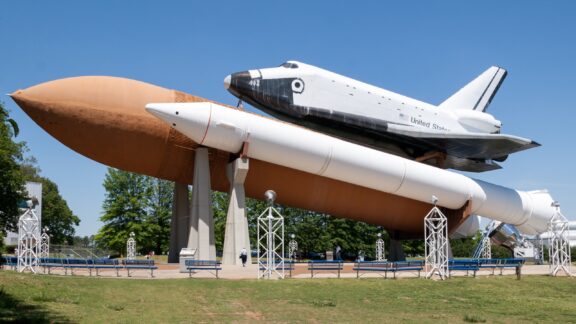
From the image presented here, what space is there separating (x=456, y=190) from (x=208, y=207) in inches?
484

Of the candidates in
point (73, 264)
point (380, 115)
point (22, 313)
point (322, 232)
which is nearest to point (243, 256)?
point (73, 264)

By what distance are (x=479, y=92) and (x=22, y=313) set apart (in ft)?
107

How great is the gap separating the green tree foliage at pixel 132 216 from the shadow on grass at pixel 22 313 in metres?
45.7

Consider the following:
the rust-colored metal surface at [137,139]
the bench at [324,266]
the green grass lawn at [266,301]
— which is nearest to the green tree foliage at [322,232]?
the rust-colored metal surface at [137,139]

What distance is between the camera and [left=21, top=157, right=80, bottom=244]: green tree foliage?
73500 millimetres

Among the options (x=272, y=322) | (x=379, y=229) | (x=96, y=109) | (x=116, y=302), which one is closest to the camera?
(x=272, y=322)

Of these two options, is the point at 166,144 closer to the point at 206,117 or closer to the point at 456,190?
the point at 206,117

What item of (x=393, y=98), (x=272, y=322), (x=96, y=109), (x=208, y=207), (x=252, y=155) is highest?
(x=393, y=98)

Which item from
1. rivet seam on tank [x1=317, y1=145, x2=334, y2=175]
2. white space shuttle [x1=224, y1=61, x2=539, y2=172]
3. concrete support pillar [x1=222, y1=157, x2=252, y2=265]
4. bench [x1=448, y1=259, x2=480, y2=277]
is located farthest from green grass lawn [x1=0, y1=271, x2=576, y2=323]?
white space shuttle [x1=224, y1=61, x2=539, y2=172]

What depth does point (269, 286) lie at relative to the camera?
58.7 ft

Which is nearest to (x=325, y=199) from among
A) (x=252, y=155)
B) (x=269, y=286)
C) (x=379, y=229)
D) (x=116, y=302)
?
(x=252, y=155)

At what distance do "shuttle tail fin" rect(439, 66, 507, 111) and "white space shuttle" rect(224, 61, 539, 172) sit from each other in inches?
3.0

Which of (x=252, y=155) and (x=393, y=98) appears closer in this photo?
(x=252, y=155)

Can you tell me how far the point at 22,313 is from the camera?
1088 centimetres
